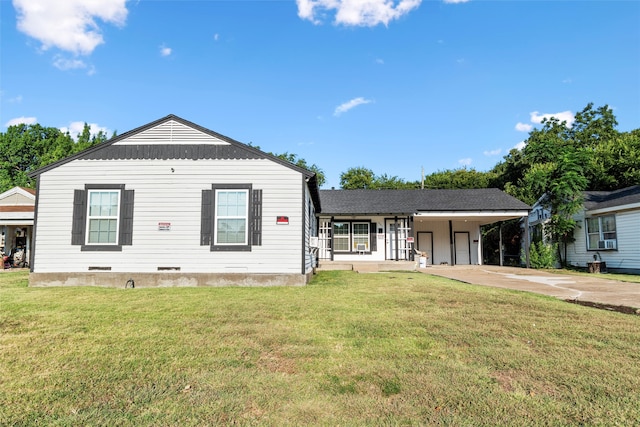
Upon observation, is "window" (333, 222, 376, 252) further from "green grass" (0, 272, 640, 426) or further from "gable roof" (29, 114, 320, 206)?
"green grass" (0, 272, 640, 426)

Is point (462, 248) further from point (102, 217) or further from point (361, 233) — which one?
point (102, 217)

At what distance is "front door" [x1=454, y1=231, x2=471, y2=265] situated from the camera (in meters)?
22.2

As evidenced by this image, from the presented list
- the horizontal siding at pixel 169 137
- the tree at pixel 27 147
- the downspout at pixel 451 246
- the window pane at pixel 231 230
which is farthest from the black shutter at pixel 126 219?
the tree at pixel 27 147

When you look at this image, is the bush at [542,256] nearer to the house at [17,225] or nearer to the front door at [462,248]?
the front door at [462,248]

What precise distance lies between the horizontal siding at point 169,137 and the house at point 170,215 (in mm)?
31

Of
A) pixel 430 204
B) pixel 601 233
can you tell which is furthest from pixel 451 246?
pixel 601 233

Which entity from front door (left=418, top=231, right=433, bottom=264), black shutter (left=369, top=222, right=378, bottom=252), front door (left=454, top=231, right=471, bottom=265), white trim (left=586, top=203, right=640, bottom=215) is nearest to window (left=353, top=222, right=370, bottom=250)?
black shutter (left=369, top=222, right=378, bottom=252)

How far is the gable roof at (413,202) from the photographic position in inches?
738

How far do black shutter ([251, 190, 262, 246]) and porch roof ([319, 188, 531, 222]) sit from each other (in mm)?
9140

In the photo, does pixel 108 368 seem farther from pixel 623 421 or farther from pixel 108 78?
pixel 108 78

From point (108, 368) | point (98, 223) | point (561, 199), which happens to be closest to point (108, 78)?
point (98, 223)

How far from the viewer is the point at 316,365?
138 inches

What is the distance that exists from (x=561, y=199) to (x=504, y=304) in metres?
14.9

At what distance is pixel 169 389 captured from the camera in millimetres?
2947
